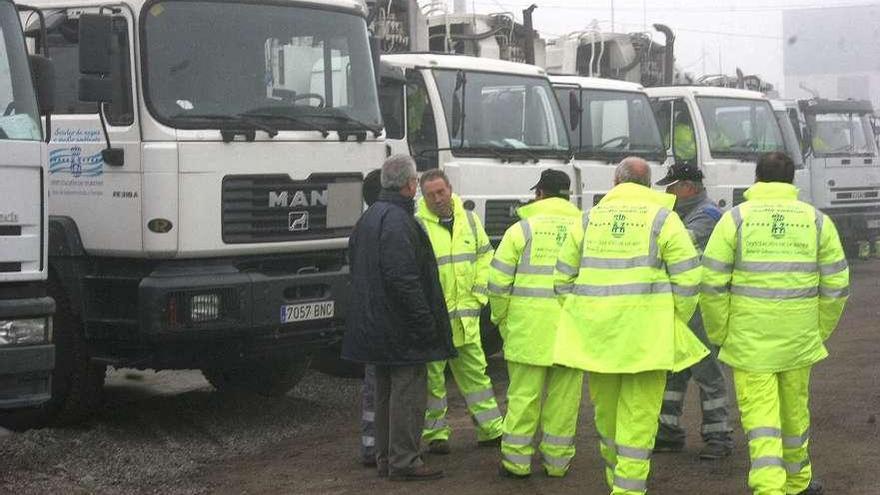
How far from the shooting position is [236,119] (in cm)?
862

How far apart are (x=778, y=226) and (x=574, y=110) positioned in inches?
234

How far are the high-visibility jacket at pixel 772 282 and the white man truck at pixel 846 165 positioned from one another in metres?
13.7

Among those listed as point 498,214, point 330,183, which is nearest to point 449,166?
point 498,214

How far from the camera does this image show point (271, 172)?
8734 mm

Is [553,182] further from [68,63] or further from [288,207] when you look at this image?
[68,63]

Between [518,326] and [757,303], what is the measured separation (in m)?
1.44

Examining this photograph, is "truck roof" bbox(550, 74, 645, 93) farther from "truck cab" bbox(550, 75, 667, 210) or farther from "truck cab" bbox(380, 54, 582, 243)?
"truck cab" bbox(380, 54, 582, 243)

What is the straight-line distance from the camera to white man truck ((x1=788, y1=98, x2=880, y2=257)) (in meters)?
20.4

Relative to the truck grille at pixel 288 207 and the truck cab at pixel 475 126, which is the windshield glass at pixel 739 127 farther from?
the truck grille at pixel 288 207

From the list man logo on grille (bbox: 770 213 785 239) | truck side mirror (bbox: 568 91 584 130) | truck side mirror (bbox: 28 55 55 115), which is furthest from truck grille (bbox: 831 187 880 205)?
truck side mirror (bbox: 28 55 55 115)

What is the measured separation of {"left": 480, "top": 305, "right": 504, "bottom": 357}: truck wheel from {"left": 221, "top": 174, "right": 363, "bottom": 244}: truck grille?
204cm

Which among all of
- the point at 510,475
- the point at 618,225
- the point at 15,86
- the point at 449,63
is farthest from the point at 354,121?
the point at 618,225

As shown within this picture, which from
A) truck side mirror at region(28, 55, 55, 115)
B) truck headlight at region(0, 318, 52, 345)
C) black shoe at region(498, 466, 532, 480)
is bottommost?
black shoe at region(498, 466, 532, 480)

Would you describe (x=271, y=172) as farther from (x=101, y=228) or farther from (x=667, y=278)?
(x=667, y=278)
